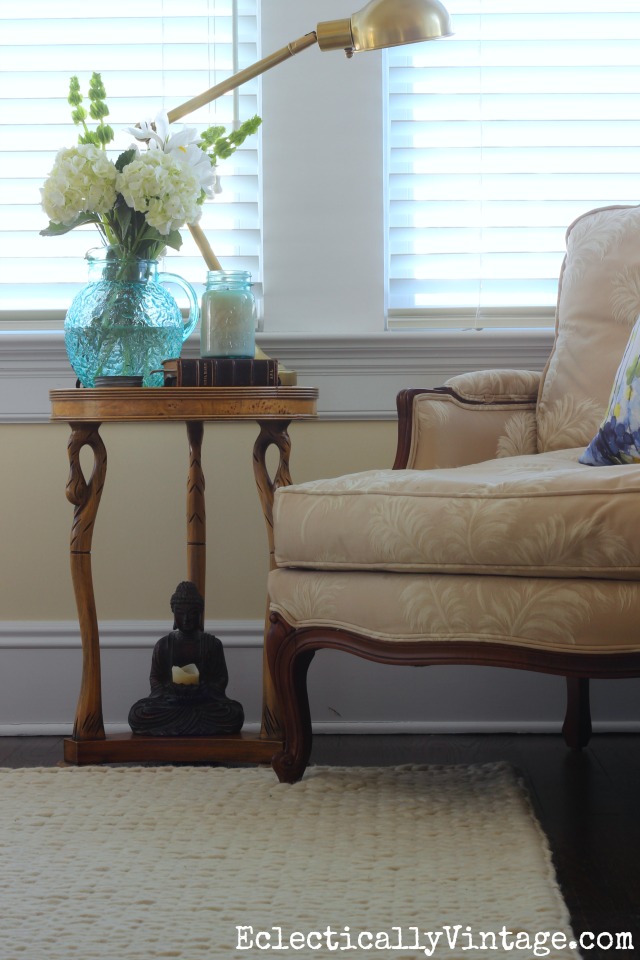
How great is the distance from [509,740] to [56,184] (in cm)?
133

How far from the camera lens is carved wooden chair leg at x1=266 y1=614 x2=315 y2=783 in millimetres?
1499

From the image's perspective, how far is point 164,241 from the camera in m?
1.73

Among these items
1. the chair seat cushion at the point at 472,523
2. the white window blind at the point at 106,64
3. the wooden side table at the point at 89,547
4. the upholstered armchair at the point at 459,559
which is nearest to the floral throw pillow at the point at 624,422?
the upholstered armchair at the point at 459,559

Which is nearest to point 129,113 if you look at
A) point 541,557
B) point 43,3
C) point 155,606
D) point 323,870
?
point 43,3

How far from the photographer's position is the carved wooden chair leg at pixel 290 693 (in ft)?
4.92

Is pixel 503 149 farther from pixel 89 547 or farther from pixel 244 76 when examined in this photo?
pixel 89 547

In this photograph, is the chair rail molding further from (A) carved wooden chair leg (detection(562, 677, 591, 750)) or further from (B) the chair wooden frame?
(A) carved wooden chair leg (detection(562, 677, 591, 750))

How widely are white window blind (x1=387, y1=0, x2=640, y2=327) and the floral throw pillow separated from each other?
2.31ft

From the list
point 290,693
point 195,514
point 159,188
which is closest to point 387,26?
point 159,188

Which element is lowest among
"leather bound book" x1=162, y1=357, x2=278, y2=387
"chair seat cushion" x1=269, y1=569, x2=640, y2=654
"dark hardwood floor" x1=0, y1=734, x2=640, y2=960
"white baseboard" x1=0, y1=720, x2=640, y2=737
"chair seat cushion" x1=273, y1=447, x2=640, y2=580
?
"white baseboard" x1=0, y1=720, x2=640, y2=737

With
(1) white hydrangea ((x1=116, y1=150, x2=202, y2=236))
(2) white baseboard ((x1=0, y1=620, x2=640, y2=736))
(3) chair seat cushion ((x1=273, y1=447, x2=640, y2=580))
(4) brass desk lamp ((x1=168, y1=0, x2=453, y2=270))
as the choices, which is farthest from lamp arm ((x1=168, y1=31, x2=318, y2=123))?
(2) white baseboard ((x1=0, y1=620, x2=640, y2=736))

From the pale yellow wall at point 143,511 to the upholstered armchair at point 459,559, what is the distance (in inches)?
16.9

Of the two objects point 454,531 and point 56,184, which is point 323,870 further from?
point 56,184

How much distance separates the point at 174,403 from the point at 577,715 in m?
0.94
